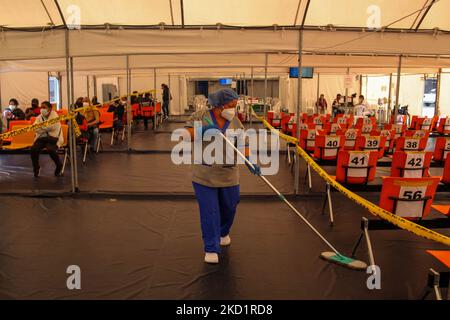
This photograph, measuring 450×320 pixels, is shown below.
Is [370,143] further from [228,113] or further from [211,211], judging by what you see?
[211,211]

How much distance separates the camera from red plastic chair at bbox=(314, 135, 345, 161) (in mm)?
7754

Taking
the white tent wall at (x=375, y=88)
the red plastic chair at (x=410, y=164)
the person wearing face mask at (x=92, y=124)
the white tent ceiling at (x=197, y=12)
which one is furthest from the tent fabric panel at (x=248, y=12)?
the white tent wall at (x=375, y=88)

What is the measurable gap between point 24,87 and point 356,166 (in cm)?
1884

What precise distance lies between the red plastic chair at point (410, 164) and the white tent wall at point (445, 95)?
15899 millimetres

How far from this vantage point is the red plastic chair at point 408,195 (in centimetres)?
422

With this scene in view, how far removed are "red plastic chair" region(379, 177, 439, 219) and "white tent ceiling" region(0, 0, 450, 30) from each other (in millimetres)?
3583

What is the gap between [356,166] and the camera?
5992 mm

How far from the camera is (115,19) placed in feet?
23.0

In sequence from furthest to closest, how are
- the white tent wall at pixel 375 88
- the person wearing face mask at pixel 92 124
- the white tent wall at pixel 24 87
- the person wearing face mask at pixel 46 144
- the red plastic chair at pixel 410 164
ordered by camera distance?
the white tent wall at pixel 375 88, the white tent wall at pixel 24 87, the person wearing face mask at pixel 92 124, the person wearing face mask at pixel 46 144, the red plastic chair at pixel 410 164

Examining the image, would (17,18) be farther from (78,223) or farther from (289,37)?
(289,37)

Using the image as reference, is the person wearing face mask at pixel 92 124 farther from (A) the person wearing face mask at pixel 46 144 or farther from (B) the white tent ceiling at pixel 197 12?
(B) the white tent ceiling at pixel 197 12

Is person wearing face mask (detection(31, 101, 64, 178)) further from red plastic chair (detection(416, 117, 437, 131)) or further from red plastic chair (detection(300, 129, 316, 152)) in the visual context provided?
red plastic chair (detection(416, 117, 437, 131))

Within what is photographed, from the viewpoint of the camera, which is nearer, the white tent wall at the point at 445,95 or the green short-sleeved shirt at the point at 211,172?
the green short-sleeved shirt at the point at 211,172

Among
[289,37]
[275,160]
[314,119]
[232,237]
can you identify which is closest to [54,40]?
[289,37]
